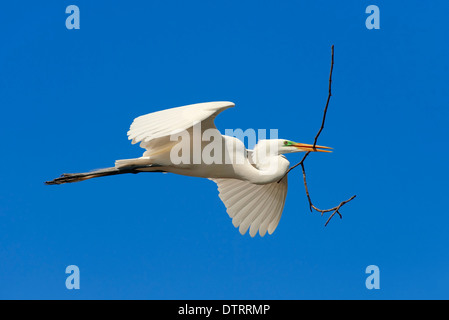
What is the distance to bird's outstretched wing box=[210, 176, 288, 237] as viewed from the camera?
7773mm

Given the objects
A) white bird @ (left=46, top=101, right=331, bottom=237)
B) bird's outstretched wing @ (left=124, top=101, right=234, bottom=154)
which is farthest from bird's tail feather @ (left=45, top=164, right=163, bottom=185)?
bird's outstretched wing @ (left=124, top=101, right=234, bottom=154)

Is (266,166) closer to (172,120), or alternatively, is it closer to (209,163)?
(209,163)

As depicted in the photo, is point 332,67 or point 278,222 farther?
point 278,222

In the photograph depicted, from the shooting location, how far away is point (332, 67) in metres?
5.72

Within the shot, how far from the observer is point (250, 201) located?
7.79 m

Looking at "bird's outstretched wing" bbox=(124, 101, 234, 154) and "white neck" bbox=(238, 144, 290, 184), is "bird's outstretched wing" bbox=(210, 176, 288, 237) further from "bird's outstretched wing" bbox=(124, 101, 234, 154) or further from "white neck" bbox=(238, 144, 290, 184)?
"bird's outstretched wing" bbox=(124, 101, 234, 154)

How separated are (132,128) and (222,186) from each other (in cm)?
212

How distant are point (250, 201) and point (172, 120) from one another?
2168mm

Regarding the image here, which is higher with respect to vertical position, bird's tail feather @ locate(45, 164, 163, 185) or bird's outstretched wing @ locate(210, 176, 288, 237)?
bird's tail feather @ locate(45, 164, 163, 185)

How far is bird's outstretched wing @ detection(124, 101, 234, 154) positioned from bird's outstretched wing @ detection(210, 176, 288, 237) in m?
1.49

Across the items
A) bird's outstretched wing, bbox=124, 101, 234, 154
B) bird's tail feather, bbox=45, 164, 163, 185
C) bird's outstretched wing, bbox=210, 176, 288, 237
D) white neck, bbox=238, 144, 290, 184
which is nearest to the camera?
bird's outstretched wing, bbox=124, 101, 234, 154

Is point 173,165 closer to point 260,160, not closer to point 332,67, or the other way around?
point 260,160

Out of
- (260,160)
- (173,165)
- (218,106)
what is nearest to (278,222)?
(260,160)

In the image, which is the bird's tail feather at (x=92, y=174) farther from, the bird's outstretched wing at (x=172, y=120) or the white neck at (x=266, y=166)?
the white neck at (x=266, y=166)
